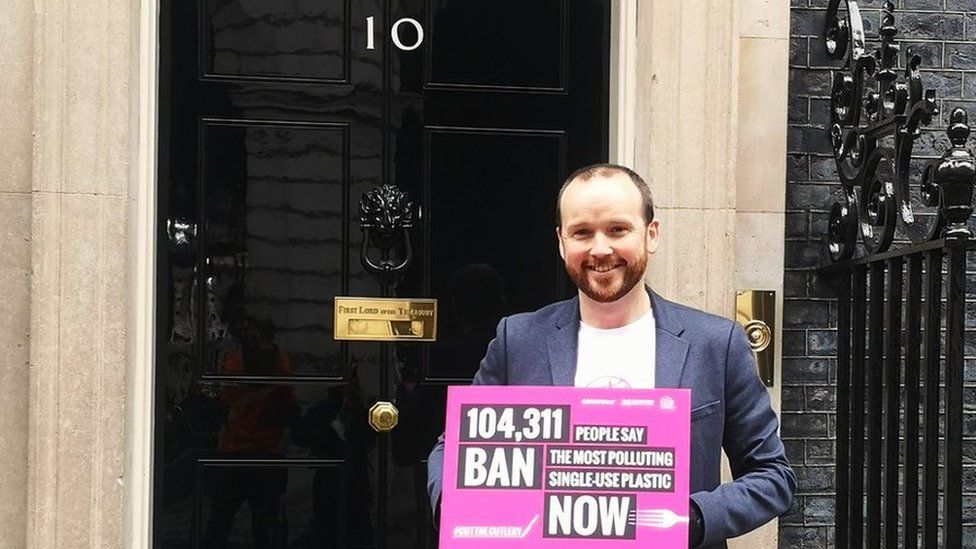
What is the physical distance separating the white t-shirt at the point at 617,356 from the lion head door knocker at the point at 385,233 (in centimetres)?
209

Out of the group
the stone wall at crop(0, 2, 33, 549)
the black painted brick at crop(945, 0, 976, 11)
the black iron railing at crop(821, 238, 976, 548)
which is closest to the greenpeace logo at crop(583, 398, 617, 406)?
the black iron railing at crop(821, 238, 976, 548)

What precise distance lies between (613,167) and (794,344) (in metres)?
2.36

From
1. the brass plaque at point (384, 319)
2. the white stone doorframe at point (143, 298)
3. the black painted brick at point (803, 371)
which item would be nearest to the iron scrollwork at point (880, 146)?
the black painted brick at point (803, 371)

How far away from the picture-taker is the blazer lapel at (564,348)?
2.97m

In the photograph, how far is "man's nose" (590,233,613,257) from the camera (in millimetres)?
2807

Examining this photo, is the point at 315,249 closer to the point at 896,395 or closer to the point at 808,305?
the point at 808,305

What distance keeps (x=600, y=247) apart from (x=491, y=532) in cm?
62

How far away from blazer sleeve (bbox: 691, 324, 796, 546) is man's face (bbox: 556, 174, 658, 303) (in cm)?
Result: 34

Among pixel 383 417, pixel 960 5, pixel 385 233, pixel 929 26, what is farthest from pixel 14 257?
pixel 960 5

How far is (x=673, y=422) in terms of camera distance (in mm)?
2844

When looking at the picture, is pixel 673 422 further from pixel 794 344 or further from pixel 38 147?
pixel 38 147

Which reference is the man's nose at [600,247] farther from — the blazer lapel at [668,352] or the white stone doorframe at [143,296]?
the white stone doorframe at [143,296]

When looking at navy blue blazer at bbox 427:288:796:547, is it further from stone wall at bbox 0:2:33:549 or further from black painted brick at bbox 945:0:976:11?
black painted brick at bbox 945:0:976:11

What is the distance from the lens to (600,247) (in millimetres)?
2809
